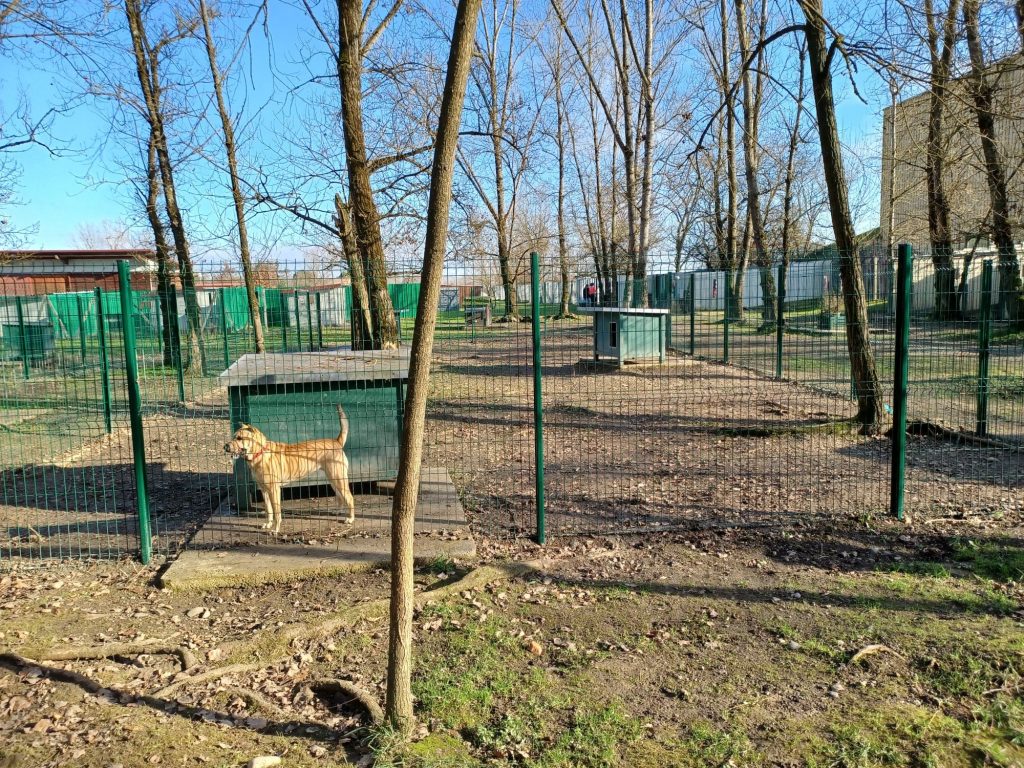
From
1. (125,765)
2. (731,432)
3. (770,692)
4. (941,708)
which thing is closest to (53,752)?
(125,765)

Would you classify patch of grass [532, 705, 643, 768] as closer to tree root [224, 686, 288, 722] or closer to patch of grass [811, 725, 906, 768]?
patch of grass [811, 725, 906, 768]

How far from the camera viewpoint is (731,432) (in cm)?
933

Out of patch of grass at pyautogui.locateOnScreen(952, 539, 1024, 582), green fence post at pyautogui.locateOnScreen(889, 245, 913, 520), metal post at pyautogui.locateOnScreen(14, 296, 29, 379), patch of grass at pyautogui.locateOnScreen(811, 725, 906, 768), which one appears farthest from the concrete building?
patch of grass at pyautogui.locateOnScreen(952, 539, 1024, 582)

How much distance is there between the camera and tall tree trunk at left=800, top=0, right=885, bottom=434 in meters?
8.31

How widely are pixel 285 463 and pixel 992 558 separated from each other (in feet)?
17.6

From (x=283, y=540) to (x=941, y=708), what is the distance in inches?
177

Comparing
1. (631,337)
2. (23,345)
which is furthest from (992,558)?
(23,345)

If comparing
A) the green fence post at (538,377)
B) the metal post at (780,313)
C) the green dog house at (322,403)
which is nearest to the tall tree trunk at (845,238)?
the metal post at (780,313)

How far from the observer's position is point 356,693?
3.38 m

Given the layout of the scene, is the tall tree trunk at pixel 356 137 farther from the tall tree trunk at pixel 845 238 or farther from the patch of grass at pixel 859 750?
the patch of grass at pixel 859 750

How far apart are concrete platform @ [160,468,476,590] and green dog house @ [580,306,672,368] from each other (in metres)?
9.24

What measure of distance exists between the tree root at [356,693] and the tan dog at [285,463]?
233 centimetres

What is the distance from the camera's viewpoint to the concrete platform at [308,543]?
496cm

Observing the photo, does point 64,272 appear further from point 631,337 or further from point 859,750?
point 631,337
